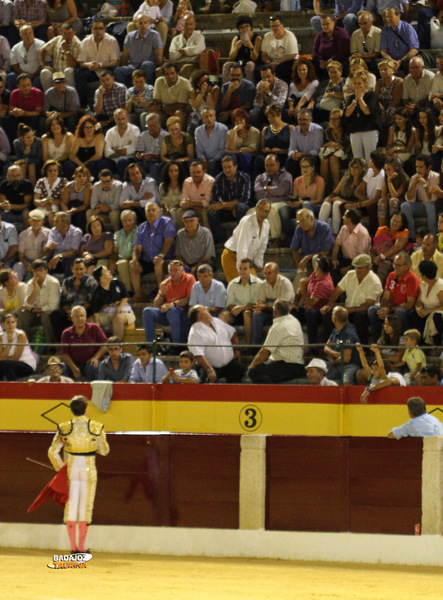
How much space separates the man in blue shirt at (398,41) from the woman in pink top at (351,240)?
2622mm

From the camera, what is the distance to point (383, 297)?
1175cm

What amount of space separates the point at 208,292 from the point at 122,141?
11.0ft

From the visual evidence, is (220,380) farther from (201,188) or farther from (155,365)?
(201,188)

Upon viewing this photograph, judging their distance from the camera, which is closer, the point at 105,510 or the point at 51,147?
the point at 105,510

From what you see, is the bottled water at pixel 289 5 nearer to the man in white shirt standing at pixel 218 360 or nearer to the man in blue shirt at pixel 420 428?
the man in white shirt standing at pixel 218 360

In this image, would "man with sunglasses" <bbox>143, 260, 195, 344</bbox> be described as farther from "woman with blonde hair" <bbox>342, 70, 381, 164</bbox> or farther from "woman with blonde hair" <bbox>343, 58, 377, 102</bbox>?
"woman with blonde hair" <bbox>343, 58, 377, 102</bbox>

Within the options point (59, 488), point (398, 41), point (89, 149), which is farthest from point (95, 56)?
point (59, 488)

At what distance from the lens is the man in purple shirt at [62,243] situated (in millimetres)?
13805

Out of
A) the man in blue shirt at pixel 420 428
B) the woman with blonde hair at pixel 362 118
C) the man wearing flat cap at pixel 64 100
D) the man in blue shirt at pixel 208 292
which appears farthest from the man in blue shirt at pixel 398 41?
the man in blue shirt at pixel 420 428

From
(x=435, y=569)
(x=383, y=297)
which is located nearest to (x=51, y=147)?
(x=383, y=297)

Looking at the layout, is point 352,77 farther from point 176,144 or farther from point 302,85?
point 176,144

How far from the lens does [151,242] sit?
1336 centimetres

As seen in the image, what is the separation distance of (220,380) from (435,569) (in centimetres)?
243

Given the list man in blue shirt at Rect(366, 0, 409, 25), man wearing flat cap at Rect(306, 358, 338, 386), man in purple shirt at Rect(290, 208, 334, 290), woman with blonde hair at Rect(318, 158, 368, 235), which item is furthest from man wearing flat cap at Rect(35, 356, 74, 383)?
man in blue shirt at Rect(366, 0, 409, 25)
